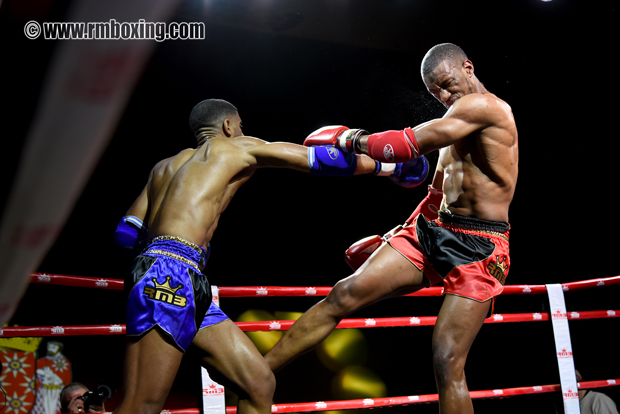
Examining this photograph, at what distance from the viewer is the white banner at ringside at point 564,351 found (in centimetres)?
238

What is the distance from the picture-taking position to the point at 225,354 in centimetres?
158

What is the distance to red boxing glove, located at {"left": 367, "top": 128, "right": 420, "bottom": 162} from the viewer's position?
1776 mm

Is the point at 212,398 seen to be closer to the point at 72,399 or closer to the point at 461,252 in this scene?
the point at 461,252

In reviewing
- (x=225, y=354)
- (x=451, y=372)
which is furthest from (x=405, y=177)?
(x=225, y=354)

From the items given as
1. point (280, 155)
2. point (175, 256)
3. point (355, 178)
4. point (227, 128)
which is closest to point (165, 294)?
point (175, 256)

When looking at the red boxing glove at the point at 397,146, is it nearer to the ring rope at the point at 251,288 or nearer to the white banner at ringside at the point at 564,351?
the ring rope at the point at 251,288

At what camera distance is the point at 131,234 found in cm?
185

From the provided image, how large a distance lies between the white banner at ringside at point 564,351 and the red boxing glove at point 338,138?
4.82 ft

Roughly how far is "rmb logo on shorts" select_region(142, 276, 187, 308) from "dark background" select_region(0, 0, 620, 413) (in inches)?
132

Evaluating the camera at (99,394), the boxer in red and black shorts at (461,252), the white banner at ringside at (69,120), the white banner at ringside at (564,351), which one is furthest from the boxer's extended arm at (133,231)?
the white banner at ringside at (564,351)

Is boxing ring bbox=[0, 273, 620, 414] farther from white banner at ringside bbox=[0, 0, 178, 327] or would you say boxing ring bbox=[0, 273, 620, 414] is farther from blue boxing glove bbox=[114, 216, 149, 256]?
white banner at ringside bbox=[0, 0, 178, 327]

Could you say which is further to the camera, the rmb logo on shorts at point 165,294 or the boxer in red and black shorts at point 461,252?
the boxer in red and black shorts at point 461,252

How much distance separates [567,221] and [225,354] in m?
5.02

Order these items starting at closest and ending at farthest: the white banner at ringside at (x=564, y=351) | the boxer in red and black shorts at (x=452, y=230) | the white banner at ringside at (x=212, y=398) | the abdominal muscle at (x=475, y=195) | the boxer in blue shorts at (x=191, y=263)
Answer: the boxer in blue shorts at (x=191, y=263)
the boxer in red and black shorts at (x=452, y=230)
the abdominal muscle at (x=475, y=195)
the white banner at ringside at (x=212, y=398)
the white banner at ringside at (x=564, y=351)
